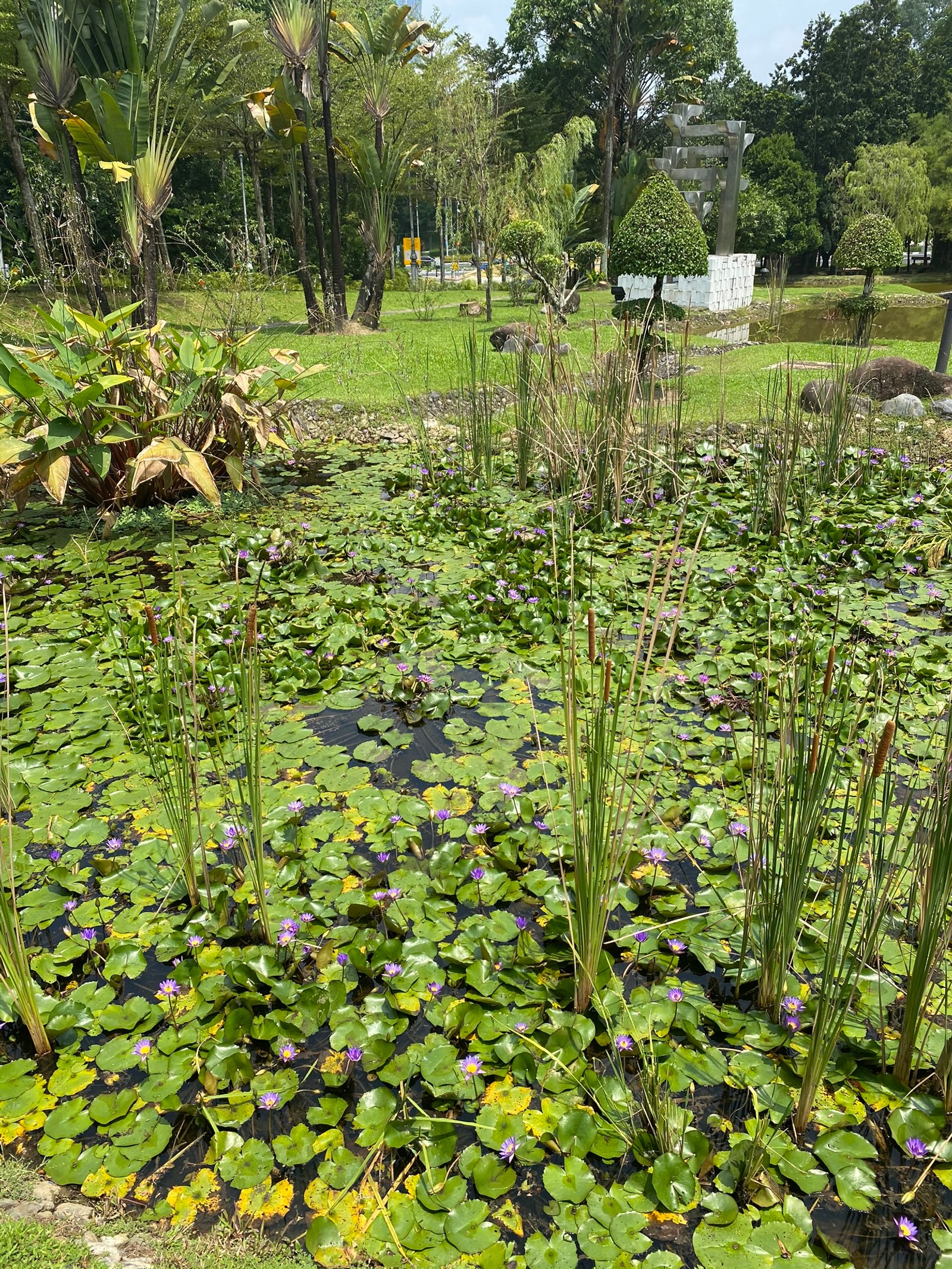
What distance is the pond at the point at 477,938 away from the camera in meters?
1.25

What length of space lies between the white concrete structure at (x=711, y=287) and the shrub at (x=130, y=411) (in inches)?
411

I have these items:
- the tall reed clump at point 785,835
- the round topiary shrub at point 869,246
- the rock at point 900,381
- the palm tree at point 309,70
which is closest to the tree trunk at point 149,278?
the palm tree at point 309,70

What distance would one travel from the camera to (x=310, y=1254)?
117 cm

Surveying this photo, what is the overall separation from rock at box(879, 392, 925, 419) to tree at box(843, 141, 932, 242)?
681 inches

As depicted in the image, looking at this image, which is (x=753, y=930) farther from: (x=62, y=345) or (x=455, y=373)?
(x=455, y=373)

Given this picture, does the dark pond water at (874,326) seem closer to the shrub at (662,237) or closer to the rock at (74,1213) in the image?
the shrub at (662,237)

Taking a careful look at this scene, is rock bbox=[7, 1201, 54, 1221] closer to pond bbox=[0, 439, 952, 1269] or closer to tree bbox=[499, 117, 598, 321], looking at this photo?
pond bbox=[0, 439, 952, 1269]

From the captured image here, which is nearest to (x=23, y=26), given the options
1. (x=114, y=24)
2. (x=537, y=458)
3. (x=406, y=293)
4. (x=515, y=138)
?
(x=114, y=24)

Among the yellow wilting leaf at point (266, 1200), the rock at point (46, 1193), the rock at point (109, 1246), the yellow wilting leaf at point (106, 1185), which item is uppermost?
the rock at point (109, 1246)

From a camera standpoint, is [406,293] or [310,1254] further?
[406,293]

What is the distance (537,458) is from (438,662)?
2004 mm

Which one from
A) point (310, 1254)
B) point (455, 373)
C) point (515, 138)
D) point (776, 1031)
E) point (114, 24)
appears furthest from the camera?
point (515, 138)

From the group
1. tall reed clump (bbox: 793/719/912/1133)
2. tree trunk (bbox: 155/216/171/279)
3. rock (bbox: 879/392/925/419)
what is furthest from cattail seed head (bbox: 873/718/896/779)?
rock (bbox: 879/392/925/419)

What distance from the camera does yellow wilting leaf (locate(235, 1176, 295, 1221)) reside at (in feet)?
4.04
